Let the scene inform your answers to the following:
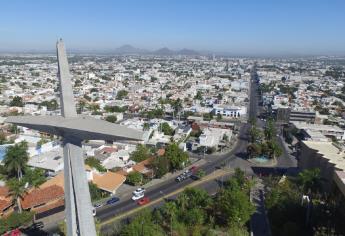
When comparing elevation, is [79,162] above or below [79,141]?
below

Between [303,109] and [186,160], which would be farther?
[303,109]

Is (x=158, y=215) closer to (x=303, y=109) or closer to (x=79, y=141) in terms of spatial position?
(x=79, y=141)

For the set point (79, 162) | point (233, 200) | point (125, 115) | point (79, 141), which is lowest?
point (125, 115)

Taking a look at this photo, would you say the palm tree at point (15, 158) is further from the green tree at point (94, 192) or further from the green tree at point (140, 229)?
the green tree at point (140, 229)

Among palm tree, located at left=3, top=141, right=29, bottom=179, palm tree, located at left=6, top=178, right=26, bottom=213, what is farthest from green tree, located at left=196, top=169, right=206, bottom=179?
palm tree, located at left=6, top=178, right=26, bottom=213

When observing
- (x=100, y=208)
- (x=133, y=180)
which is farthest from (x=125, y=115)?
(x=100, y=208)

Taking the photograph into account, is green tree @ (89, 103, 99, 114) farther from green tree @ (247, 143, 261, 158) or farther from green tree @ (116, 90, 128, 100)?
green tree @ (247, 143, 261, 158)

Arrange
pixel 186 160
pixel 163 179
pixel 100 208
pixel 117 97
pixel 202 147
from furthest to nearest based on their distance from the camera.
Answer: pixel 117 97, pixel 202 147, pixel 186 160, pixel 163 179, pixel 100 208
